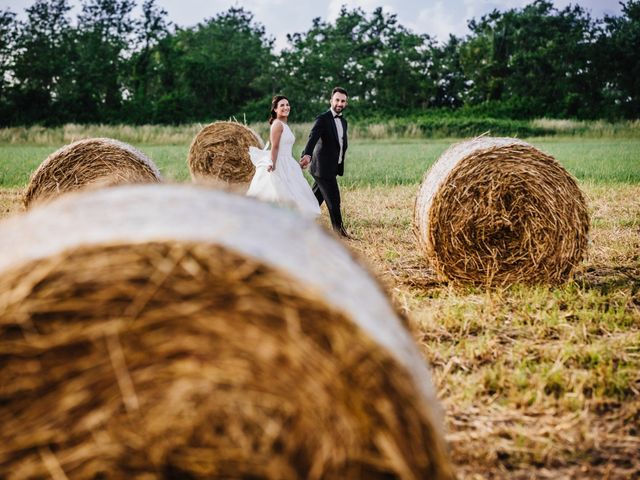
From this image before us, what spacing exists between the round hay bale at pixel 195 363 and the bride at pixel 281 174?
592cm

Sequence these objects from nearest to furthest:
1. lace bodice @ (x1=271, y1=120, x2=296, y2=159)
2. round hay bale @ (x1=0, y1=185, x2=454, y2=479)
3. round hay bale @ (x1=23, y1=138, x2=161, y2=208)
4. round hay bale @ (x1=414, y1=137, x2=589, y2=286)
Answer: round hay bale @ (x1=0, y1=185, x2=454, y2=479) < round hay bale @ (x1=414, y1=137, x2=589, y2=286) < lace bodice @ (x1=271, y1=120, x2=296, y2=159) < round hay bale @ (x1=23, y1=138, x2=161, y2=208)

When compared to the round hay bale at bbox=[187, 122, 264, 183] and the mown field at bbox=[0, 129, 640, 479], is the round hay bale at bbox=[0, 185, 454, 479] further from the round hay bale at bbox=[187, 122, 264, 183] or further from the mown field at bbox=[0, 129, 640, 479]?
the round hay bale at bbox=[187, 122, 264, 183]

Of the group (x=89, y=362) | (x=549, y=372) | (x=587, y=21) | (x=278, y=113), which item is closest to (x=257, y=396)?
(x=89, y=362)

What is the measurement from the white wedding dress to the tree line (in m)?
36.3

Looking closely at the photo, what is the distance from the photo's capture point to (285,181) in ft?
26.2

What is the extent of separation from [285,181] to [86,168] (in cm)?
297

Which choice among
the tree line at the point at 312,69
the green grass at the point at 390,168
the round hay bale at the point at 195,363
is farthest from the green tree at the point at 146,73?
the round hay bale at the point at 195,363

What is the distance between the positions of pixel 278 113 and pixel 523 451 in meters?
5.73

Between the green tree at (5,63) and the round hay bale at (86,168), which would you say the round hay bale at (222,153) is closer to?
the round hay bale at (86,168)

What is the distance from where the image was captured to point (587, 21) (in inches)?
1988

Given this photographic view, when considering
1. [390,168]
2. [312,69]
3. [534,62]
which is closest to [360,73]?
[312,69]

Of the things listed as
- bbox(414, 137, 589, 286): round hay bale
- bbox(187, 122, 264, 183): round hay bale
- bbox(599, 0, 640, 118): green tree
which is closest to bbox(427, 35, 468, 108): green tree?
bbox(599, 0, 640, 118): green tree

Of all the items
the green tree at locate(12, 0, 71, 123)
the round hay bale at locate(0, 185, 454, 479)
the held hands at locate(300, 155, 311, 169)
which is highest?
the green tree at locate(12, 0, 71, 123)

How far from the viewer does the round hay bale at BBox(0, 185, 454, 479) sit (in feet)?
6.00
